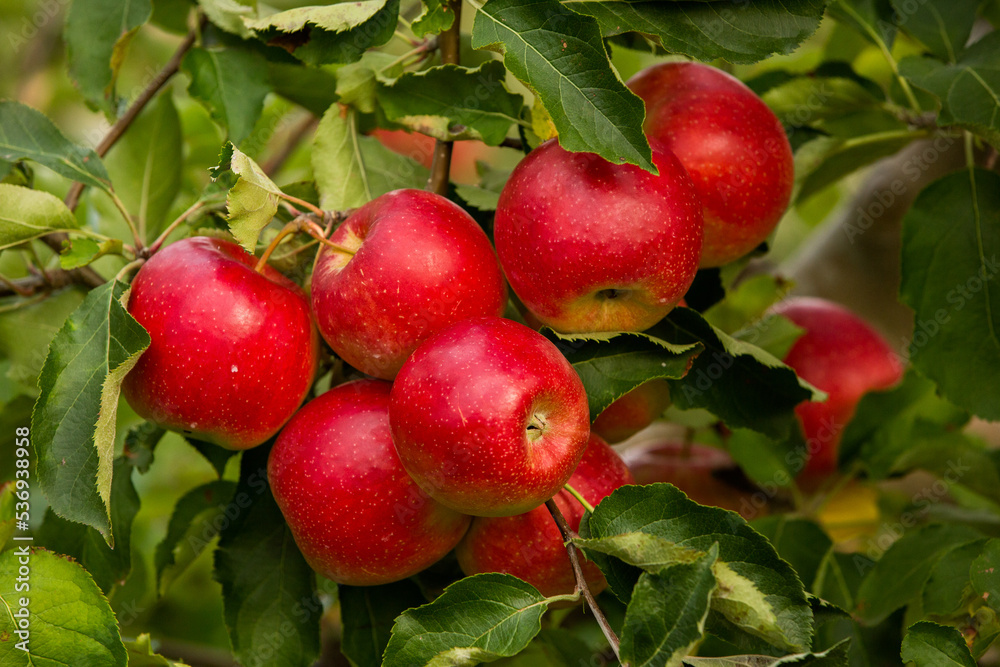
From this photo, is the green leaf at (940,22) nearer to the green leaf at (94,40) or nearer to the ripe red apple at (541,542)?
the ripe red apple at (541,542)

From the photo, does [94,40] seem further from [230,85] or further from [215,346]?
[215,346]

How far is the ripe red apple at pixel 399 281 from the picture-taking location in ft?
2.77

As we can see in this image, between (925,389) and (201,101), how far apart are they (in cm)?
126

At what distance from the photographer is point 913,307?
1.24 m

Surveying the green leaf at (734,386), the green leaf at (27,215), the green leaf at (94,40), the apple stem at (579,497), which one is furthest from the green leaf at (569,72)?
the green leaf at (94,40)

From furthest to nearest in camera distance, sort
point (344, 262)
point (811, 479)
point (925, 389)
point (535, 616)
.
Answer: point (811, 479) < point (925, 389) < point (344, 262) < point (535, 616)

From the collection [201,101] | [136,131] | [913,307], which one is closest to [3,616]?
[201,101]

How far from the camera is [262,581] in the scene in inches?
40.4

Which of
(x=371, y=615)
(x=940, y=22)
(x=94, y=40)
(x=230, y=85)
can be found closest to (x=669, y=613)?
(x=371, y=615)

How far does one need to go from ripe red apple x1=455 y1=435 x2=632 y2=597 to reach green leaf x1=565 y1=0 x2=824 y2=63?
481mm

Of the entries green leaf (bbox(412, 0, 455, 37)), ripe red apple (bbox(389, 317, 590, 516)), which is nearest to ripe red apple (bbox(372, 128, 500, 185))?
green leaf (bbox(412, 0, 455, 37))

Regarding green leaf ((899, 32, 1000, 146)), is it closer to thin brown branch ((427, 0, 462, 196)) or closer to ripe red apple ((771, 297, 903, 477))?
ripe red apple ((771, 297, 903, 477))

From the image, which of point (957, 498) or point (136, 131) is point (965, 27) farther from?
point (136, 131)

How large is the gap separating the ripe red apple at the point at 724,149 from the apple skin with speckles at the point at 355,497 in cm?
45
